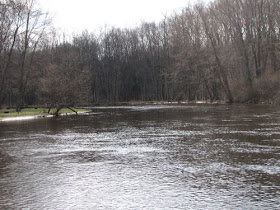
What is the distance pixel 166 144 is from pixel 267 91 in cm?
3296

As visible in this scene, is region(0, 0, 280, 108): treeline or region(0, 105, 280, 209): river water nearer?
region(0, 105, 280, 209): river water

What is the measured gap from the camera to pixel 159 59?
8050cm

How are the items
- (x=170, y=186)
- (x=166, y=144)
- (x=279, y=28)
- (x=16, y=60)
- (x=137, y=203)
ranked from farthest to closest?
(x=16, y=60) < (x=279, y=28) < (x=166, y=144) < (x=170, y=186) < (x=137, y=203)

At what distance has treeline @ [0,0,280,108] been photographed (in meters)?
40.4

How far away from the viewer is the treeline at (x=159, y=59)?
4044 cm

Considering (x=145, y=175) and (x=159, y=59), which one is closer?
(x=145, y=175)

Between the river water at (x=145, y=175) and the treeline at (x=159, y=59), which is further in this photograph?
the treeline at (x=159, y=59)

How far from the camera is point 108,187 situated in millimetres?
6387

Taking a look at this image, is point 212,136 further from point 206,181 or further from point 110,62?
point 110,62

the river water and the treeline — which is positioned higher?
the treeline

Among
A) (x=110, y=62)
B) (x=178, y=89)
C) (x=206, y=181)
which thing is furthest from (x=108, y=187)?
(x=110, y=62)

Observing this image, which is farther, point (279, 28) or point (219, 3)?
point (219, 3)

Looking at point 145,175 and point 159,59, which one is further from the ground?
point 159,59

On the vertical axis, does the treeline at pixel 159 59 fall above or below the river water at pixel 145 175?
above
